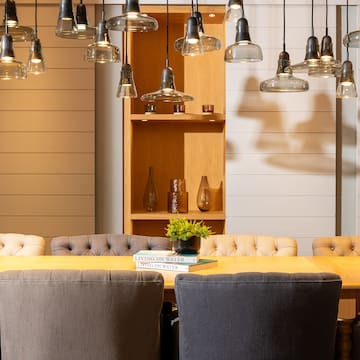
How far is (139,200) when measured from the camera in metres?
4.95

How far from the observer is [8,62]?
3031 millimetres

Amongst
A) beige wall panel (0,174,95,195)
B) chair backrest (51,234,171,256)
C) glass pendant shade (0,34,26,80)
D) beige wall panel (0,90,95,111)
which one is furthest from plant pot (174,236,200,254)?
beige wall panel (0,90,95,111)

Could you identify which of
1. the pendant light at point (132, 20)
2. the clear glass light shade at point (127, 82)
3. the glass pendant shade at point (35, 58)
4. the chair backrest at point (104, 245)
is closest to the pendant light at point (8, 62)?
the glass pendant shade at point (35, 58)

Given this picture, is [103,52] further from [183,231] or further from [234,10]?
[183,231]

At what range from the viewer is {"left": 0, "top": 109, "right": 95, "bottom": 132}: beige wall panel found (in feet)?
14.7

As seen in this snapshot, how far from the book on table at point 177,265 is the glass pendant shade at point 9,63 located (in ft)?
3.48

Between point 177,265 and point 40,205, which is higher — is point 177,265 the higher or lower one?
the lower one

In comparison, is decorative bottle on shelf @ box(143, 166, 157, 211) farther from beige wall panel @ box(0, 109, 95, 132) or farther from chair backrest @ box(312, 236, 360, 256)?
chair backrest @ box(312, 236, 360, 256)

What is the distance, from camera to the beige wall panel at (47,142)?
4.48 meters

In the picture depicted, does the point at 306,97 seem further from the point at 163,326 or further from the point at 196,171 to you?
the point at 163,326

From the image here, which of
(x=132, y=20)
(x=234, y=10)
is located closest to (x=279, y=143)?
(x=234, y=10)

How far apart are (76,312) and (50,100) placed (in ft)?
8.33

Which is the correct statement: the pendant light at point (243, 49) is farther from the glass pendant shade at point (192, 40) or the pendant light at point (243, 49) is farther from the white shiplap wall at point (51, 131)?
Result: the white shiplap wall at point (51, 131)

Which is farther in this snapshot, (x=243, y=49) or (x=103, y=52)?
(x=103, y=52)
